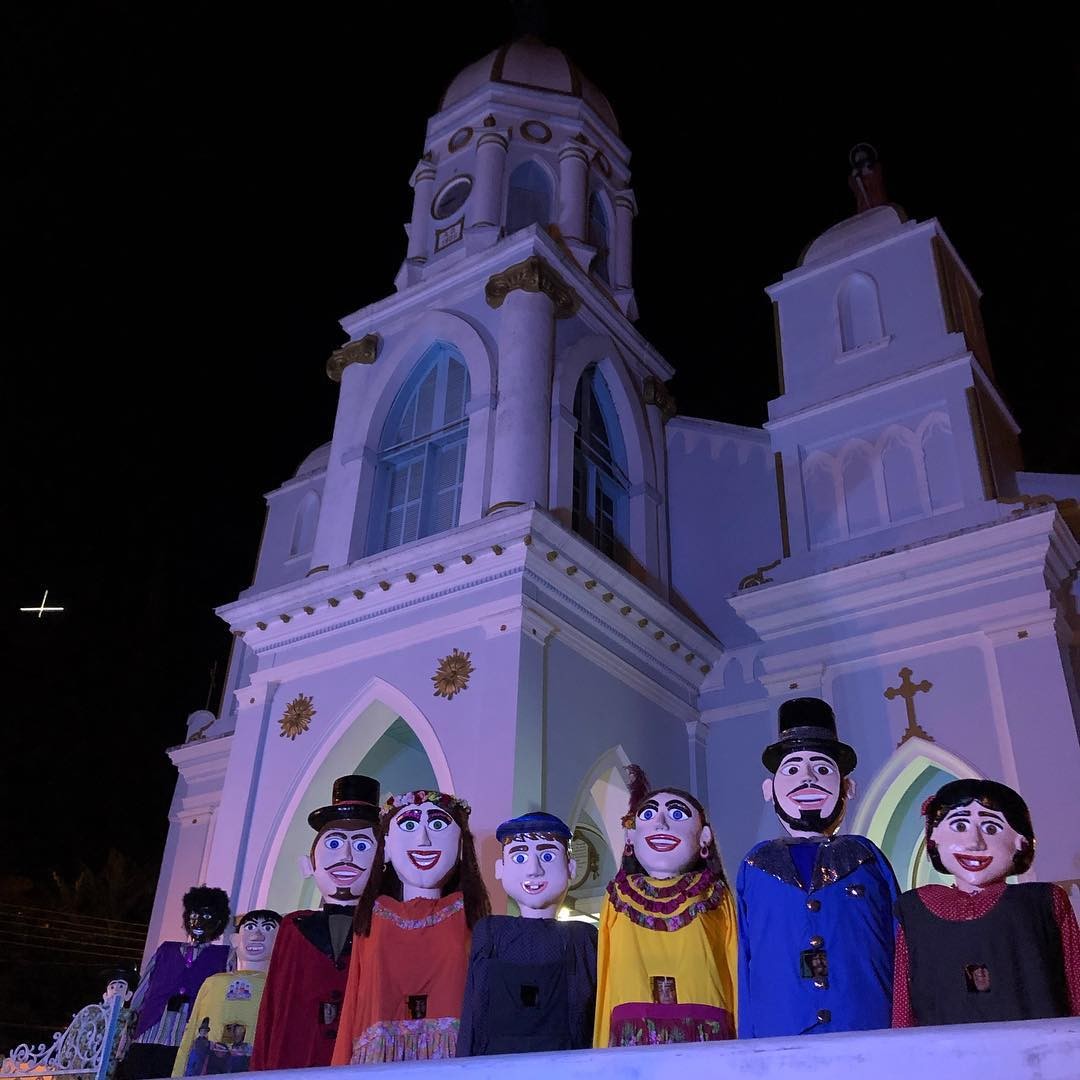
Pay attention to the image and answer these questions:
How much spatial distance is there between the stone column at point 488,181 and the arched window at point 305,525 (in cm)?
481

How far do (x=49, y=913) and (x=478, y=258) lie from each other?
18.6 meters

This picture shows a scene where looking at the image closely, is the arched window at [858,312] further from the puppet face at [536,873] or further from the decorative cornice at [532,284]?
the puppet face at [536,873]

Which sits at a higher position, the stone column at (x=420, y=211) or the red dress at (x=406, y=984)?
the stone column at (x=420, y=211)

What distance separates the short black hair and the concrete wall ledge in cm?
220

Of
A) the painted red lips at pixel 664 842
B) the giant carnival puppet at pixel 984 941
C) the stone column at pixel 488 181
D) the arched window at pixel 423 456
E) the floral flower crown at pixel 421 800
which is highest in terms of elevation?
the stone column at pixel 488 181

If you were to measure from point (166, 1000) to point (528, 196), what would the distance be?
11713mm

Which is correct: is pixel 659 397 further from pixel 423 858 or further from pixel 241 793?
A: pixel 423 858

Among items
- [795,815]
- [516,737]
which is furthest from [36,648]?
[795,815]

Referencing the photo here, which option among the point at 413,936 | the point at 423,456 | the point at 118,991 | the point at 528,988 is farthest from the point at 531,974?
the point at 423,456

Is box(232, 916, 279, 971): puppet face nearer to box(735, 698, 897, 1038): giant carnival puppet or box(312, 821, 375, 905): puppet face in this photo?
box(312, 821, 375, 905): puppet face

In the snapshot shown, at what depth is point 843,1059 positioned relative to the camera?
8.89 ft

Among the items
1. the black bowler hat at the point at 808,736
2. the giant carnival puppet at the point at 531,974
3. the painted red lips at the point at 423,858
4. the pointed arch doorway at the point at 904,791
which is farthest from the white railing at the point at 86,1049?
the pointed arch doorway at the point at 904,791

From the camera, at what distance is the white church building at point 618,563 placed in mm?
10289

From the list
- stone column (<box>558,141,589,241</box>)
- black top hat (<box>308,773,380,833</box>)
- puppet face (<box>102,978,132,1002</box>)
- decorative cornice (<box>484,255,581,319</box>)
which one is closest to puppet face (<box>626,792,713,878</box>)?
black top hat (<box>308,773,380,833</box>)
